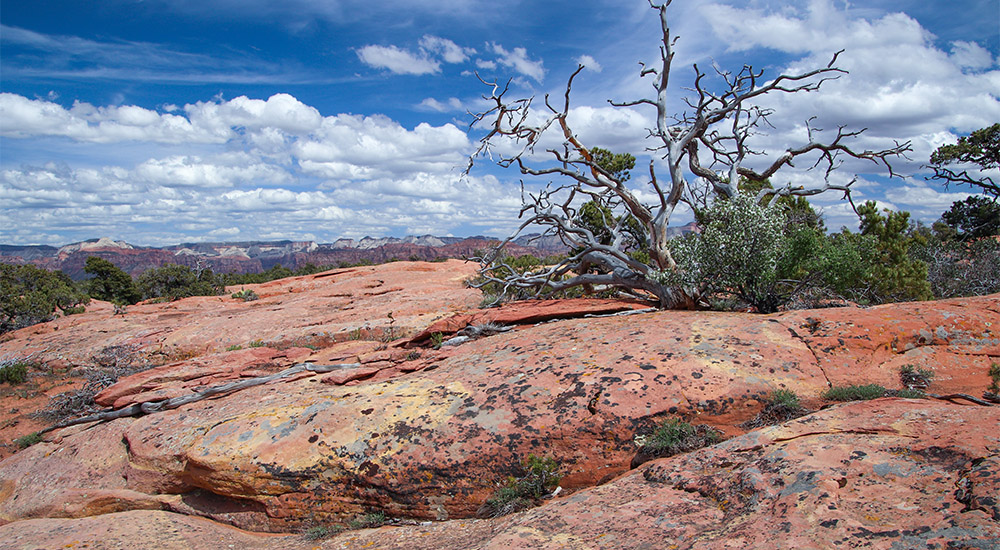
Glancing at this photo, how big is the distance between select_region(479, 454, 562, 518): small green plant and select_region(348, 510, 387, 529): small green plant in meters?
1.28

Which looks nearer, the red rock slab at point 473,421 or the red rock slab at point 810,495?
the red rock slab at point 810,495

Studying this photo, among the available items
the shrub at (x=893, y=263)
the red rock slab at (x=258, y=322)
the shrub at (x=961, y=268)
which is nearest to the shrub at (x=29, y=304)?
the red rock slab at (x=258, y=322)

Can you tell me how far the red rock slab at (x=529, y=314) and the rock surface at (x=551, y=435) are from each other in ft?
5.47

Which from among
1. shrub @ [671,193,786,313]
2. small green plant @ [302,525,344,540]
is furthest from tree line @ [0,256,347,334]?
shrub @ [671,193,786,313]

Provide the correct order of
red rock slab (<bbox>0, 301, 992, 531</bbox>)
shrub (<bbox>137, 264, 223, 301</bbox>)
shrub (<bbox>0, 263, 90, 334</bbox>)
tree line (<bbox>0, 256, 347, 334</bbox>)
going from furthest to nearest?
shrub (<bbox>137, 264, 223, 301</bbox>)
tree line (<bbox>0, 256, 347, 334</bbox>)
shrub (<bbox>0, 263, 90, 334</bbox>)
red rock slab (<bbox>0, 301, 992, 531</bbox>)

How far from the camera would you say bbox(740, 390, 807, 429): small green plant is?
604 cm

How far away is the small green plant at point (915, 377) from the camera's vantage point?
21.2ft

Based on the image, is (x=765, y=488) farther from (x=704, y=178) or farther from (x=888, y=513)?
(x=704, y=178)

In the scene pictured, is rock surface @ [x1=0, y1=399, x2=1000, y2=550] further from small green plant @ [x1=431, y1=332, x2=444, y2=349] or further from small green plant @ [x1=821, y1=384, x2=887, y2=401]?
small green plant @ [x1=431, y1=332, x2=444, y2=349]

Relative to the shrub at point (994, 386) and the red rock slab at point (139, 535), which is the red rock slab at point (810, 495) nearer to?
the shrub at point (994, 386)

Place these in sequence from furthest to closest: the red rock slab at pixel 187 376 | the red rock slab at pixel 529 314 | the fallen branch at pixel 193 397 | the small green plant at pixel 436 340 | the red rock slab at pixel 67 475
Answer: the red rock slab at pixel 529 314
the small green plant at pixel 436 340
the red rock slab at pixel 187 376
the fallen branch at pixel 193 397
the red rock slab at pixel 67 475

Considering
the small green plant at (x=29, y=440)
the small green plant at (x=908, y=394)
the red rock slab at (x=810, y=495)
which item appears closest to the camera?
the red rock slab at (x=810, y=495)

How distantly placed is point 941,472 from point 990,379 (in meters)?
3.76

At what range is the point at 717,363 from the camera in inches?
277
